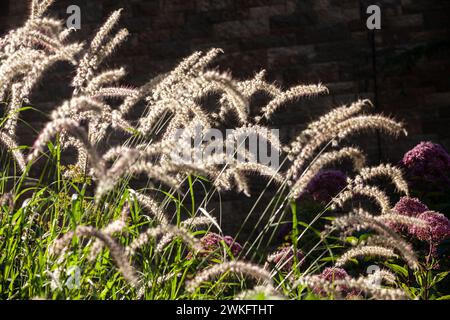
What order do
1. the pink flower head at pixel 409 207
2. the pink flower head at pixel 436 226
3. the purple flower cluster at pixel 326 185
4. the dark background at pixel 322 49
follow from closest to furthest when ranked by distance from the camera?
the pink flower head at pixel 436 226 < the pink flower head at pixel 409 207 < the purple flower cluster at pixel 326 185 < the dark background at pixel 322 49

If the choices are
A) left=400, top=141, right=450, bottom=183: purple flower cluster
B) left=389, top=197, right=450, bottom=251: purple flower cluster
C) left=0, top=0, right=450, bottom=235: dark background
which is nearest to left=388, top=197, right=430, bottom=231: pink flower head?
left=389, top=197, right=450, bottom=251: purple flower cluster

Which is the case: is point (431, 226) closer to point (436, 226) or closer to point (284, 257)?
point (436, 226)

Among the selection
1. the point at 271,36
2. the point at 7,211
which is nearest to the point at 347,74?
the point at 271,36

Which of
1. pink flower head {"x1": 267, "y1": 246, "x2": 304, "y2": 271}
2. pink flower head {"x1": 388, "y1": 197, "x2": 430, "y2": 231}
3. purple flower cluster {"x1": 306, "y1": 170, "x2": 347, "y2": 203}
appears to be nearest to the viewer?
pink flower head {"x1": 267, "y1": 246, "x2": 304, "y2": 271}

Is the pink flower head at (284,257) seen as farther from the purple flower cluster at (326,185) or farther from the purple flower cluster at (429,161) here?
the purple flower cluster at (429,161)

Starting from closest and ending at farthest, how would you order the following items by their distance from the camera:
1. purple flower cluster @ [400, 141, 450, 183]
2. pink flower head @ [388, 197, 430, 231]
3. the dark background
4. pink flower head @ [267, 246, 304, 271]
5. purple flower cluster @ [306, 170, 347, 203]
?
pink flower head @ [267, 246, 304, 271]
pink flower head @ [388, 197, 430, 231]
purple flower cluster @ [306, 170, 347, 203]
purple flower cluster @ [400, 141, 450, 183]
the dark background

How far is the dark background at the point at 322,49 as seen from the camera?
6.04 m

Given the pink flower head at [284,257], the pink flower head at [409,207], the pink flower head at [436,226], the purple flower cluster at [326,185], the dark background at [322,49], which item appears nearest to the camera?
the pink flower head at [284,257]

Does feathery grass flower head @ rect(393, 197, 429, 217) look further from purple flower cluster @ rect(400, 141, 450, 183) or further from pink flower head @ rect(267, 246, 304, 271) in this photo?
purple flower cluster @ rect(400, 141, 450, 183)

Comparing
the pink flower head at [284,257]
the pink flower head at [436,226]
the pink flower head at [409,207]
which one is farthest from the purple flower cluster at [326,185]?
the pink flower head at [436,226]

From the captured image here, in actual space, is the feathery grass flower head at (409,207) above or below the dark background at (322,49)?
below

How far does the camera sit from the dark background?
604 centimetres
